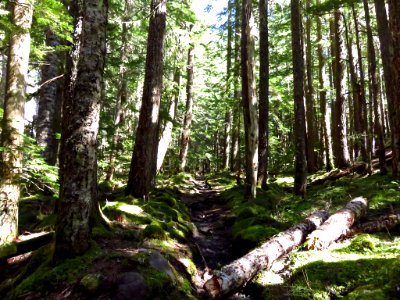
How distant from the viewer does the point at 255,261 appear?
6305mm

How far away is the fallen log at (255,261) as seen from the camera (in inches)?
215

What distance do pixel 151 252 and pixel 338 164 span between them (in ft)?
47.1

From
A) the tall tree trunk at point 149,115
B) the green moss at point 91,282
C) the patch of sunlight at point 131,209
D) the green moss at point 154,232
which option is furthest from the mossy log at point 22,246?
the tall tree trunk at point 149,115

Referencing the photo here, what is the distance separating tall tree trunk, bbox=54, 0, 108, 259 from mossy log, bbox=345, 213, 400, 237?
564 centimetres

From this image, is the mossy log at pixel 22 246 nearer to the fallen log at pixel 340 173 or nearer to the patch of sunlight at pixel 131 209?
the patch of sunlight at pixel 131 209

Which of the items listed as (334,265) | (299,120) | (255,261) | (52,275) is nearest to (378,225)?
(334,265)

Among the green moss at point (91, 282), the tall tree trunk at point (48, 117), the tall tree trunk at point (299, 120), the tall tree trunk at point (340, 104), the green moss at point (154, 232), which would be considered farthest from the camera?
the tall tree trunk at point (340, 104)

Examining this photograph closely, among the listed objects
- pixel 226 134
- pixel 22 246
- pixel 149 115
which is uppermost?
pixel 226 134

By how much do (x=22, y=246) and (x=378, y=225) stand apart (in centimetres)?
742

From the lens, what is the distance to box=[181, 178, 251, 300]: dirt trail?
24.2 ft

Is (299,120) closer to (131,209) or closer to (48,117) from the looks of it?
(131,209)

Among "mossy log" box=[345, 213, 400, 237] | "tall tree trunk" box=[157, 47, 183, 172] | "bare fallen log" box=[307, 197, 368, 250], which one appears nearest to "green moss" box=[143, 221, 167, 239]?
"bare fallen log" box=[307, 197, 368, 250]

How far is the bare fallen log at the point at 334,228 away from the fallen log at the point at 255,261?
390 millimetres

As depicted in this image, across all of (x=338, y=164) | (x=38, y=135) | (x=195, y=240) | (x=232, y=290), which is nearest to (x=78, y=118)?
(x=232, y=290)
